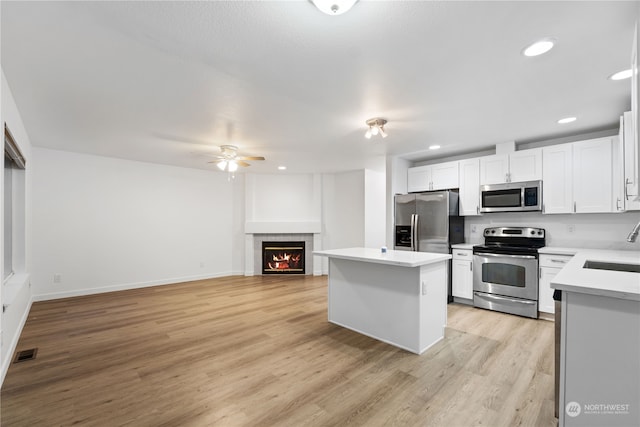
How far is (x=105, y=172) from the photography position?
524 cm

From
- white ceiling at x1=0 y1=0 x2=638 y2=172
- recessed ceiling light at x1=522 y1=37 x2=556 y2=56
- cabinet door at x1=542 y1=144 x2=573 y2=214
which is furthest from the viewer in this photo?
cabinet door at x1=542 y1=144 x2=573 y2=214

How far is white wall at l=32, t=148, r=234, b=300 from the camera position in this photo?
15.4 ft

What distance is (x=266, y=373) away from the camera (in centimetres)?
247

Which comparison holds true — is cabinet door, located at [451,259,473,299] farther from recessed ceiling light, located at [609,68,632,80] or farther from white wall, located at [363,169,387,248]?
recessed ceiling light, located at [609,68,632,80]

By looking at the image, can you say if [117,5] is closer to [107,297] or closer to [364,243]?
[107,297]

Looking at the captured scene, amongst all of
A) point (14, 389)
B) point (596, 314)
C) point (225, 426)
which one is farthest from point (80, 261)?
point (596, 314)

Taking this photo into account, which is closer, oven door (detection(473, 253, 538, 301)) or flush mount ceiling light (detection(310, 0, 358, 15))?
flush mount ceiling light (detection(310, 0, 358, 15))

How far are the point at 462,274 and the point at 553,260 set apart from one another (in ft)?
3.74

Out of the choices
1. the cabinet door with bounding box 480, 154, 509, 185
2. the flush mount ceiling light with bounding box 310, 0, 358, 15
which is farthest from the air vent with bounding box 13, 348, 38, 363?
the cabinet door with bounding box 480, 154, 509, 185

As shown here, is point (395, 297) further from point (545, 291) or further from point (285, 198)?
point (285, 198)

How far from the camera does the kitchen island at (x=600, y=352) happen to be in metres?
1.32

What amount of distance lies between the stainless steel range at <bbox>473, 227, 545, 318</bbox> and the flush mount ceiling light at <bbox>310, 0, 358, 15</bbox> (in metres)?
3.77

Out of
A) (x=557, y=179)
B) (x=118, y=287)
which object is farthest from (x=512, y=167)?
(x=118, y=287)

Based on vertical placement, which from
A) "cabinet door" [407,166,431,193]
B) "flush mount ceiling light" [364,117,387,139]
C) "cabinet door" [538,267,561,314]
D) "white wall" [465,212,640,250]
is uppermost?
"flush mount ceiling light" [364,117,387,139]
